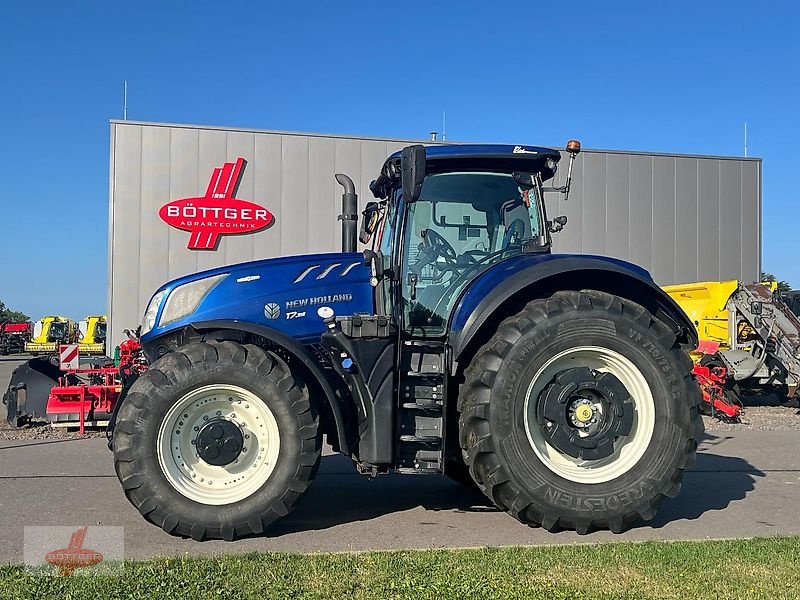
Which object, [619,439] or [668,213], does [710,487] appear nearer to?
[619,439]

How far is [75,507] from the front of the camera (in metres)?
5.98

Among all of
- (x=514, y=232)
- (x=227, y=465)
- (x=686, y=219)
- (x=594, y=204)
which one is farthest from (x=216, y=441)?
(x=686, y=219)

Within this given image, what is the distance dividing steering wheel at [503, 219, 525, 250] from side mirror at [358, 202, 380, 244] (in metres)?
1.12

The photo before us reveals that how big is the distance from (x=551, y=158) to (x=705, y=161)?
14.7m

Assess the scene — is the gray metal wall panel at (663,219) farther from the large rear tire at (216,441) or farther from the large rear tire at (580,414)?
the large rear tire at (216,441)

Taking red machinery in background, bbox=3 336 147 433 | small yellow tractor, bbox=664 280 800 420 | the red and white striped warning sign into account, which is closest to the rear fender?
red machinery in background, bbox=3 336 147 433

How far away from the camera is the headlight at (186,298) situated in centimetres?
546

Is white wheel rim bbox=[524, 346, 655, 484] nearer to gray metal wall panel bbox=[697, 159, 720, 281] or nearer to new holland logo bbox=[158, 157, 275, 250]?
new holland logo bbox=[158, 157, 275, 250]

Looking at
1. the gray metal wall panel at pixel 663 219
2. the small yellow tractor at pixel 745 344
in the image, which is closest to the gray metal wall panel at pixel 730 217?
the gray metal wall panel at pixel 663 219

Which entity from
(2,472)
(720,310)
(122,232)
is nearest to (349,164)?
(122,232)

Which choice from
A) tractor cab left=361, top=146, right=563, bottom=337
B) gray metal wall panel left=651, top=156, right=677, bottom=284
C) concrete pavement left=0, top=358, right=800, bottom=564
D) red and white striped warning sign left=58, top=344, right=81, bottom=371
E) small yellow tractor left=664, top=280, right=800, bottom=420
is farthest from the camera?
gray metal wall panel left=651, top=156, right=677, bottom=284

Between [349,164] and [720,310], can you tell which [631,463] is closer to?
[720,310]

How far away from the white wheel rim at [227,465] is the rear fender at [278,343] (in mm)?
389

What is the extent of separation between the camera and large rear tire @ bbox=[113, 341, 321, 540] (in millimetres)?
4883
